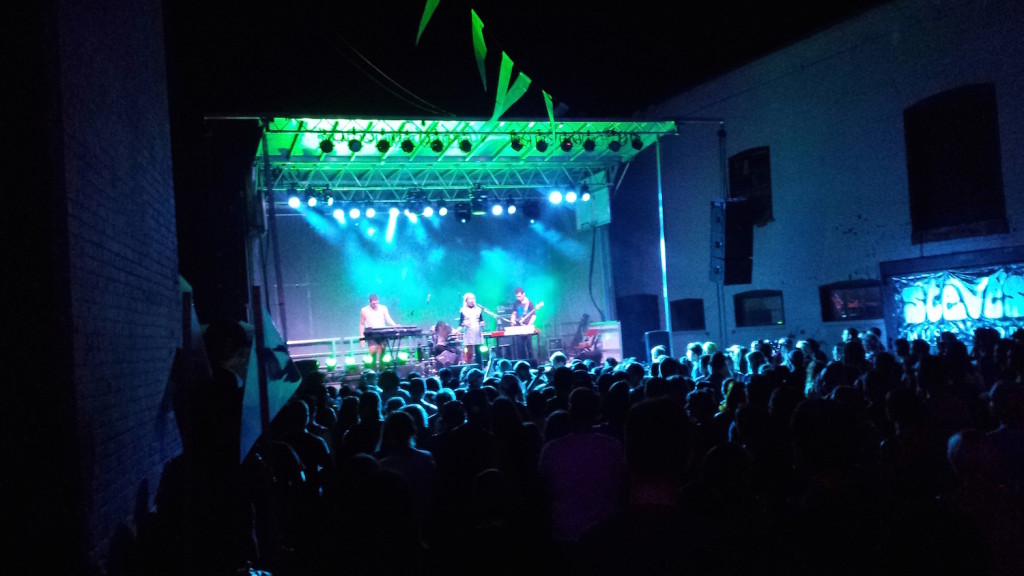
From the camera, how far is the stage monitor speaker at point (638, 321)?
2058cm

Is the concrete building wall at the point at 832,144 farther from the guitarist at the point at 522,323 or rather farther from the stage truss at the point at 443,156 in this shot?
the guitarist at the point at 522,323

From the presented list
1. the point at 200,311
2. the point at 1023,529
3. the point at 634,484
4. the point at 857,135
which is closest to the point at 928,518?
the point at 1023,529

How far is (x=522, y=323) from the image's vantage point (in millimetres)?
19688

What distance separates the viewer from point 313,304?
69.1 ft

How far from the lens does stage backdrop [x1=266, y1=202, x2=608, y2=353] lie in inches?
829

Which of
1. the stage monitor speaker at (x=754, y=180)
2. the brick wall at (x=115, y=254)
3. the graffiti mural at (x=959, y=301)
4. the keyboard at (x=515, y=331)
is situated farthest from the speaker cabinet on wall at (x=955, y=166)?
the brick wall at (x=115, y=254)

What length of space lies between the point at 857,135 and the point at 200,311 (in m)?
12.6

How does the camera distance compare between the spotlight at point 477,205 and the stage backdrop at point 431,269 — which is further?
the stage backdrop at point 431,269

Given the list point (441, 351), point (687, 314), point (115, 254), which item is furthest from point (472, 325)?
point (115, 254)

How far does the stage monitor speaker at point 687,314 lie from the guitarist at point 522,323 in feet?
12.2

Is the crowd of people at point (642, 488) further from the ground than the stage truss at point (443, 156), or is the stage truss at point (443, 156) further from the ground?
the stage truss at point (443, 156)

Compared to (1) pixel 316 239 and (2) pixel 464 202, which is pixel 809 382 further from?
(1) pixel 316 239

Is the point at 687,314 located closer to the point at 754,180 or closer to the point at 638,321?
the point at 638,321

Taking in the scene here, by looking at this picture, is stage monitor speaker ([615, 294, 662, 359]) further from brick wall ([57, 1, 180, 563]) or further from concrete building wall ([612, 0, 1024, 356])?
brick wall ([57, 1, 180, 563])
